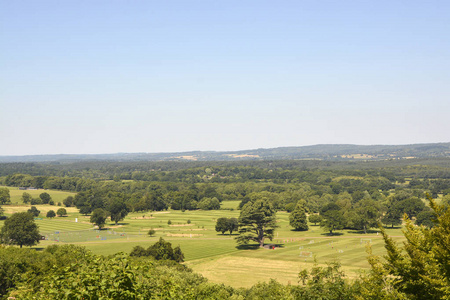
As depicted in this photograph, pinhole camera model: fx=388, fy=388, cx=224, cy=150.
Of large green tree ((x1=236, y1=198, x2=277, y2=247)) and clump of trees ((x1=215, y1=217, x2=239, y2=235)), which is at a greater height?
large green tree ((x1=236, y1=198, x2=277, y2=247))

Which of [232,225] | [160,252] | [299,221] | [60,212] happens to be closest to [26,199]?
[60,212]

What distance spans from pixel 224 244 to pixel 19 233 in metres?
51.3

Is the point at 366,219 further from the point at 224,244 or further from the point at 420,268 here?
the point at 420,268

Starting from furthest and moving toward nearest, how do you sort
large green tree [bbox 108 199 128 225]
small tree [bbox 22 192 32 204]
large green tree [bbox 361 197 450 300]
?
1. small tree [bbox 22 192 32 204]
2. large green tree [bbox 108 199 128 225]
3. large green tree [bbox 361 197 450 300]

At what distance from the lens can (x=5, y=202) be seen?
18225cm

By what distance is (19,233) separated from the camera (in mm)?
95688

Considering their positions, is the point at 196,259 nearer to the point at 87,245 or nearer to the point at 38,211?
the point at 87,245

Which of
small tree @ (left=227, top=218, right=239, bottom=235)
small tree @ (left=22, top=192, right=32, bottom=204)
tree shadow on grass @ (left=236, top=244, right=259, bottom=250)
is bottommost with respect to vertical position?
tree shadow on grass @ (left=236, top=244, right=259, bottom=250)

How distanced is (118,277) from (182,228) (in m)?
118

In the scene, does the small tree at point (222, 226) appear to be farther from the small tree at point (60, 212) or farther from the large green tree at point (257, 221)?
the small tree at point (60, 212)

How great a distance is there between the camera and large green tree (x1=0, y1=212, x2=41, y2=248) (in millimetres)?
95750

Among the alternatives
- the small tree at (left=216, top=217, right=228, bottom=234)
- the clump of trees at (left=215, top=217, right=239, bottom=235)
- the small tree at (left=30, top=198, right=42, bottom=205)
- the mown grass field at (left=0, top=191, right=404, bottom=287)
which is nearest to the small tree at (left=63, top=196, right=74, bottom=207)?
the small tree at (left=30, top=198, right=42, bottom=205)

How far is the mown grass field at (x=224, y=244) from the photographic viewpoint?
73.8m

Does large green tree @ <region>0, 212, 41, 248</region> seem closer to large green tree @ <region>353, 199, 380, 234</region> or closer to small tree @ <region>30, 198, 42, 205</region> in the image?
large green tree @ <region>353, 199, 380, 234</region>
